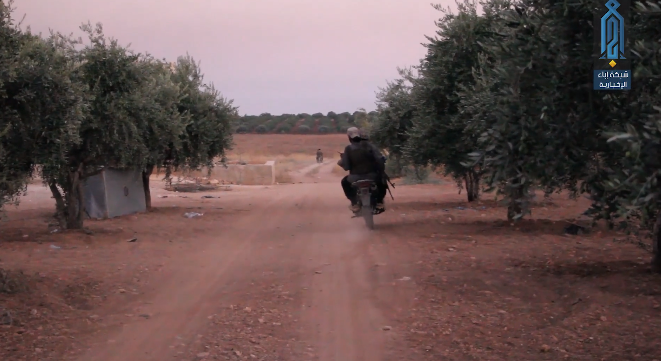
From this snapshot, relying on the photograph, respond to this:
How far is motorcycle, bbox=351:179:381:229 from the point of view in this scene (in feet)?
43.0

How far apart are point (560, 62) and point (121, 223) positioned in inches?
487

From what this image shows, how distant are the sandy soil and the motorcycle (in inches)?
16.8

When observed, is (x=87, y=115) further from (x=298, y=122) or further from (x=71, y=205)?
(x=298, y=122)

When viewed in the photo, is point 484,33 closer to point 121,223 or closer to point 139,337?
point 121,223

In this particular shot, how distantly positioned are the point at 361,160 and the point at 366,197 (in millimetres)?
852

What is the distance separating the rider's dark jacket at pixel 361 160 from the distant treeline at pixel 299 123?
102305 millimetres

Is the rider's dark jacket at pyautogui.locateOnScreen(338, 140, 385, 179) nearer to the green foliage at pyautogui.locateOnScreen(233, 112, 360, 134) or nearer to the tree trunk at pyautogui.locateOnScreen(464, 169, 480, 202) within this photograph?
the tree trunk at pyautogui.locateOnScreen(464, 169, 480, 202)

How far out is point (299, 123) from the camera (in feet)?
443

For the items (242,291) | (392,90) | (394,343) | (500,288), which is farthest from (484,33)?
(394,343)

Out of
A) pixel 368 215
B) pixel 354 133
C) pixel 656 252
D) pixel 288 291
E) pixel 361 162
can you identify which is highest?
pixel 354 133

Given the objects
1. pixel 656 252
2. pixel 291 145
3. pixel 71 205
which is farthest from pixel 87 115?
pixel 291 145

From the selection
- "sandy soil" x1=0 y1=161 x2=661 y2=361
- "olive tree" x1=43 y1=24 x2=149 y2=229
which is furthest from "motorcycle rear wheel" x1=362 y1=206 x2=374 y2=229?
"olive tree" x1=43 y1=24 x2=149 y2=229

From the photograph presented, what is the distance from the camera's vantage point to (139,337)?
6.28m

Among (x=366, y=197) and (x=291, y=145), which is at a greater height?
(x=366, y=197)
